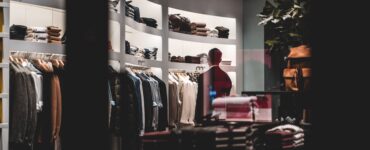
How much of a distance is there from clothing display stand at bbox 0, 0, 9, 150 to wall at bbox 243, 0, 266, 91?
17.8ft

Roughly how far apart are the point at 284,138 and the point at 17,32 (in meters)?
4.15

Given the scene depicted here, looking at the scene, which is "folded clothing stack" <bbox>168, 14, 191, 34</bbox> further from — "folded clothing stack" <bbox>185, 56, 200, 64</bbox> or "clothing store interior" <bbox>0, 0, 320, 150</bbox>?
"folded clothing stack" <bbox>185, 56, 200, 64</bbox>

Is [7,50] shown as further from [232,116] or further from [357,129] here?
[357,129]

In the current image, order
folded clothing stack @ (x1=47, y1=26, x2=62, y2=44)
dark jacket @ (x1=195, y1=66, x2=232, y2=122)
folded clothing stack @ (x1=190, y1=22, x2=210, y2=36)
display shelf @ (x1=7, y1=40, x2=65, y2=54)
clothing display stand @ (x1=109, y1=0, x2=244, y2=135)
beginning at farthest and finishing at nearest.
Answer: folded clothing stack @ (x1=190, y1=22, x2=210, y2=36) < clothing display stand @ (x1=109, y1=0, x2=244, y2=135) < folded clothing stack @ (x1=47, y1=26, x2=62, y2=44) < display shelf @ (x1=7, y1=40, x2=65, y2=54) < dark jacket @ (x1=195, y1=66, x2=232, y2=122)

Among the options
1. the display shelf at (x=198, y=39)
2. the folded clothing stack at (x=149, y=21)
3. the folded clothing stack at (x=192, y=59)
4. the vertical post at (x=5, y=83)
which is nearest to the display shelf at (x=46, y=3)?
the vertical post at (x=5, y=83)

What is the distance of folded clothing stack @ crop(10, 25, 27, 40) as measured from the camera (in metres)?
5.41

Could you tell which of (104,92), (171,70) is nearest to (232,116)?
(104,92)

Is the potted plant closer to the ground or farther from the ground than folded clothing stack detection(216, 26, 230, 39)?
closer to the ground

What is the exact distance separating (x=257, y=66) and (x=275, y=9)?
5.34 metres

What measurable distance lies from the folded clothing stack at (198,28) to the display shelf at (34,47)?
367cm

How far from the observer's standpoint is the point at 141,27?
7102 millimetres

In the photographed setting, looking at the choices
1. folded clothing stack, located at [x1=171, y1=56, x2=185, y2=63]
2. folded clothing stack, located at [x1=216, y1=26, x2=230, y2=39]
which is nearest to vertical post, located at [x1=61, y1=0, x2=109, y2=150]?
folded clothing stack, located at [x1=171, y1=56, x2=185, y2=63]

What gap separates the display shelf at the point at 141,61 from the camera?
6557mm

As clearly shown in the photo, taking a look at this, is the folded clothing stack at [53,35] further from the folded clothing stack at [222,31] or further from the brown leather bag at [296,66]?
the folded clothing stack at [222,31]
